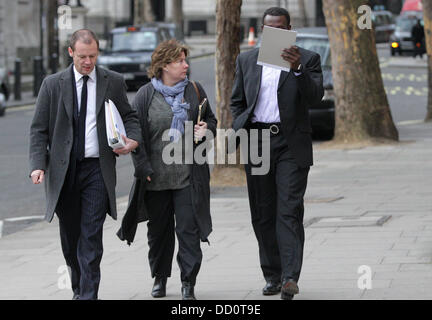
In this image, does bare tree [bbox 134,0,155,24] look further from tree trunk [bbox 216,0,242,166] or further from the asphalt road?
tree trunk [bbox 216,0,242,166]

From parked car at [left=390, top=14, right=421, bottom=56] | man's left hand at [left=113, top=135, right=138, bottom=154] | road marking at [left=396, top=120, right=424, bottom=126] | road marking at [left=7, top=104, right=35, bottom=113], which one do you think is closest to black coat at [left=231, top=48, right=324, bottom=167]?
man's left hand at [left=113, top=135, right=138, bottom=154]

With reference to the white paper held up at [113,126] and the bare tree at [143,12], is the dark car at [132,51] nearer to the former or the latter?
the bare tree at [143,12]

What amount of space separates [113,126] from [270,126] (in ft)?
3.52

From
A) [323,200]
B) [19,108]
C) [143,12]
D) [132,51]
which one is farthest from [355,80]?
[143,12]

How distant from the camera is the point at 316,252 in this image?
9414 mm

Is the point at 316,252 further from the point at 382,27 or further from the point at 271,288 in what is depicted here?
the point at 382,27

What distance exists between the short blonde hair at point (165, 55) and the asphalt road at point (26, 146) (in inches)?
173

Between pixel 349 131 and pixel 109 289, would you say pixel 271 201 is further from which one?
pixel 349 131

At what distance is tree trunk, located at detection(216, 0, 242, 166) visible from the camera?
1467 centimetres

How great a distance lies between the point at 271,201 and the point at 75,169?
133 centimetres

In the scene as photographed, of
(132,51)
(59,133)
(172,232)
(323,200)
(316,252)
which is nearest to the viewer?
(59,133)
